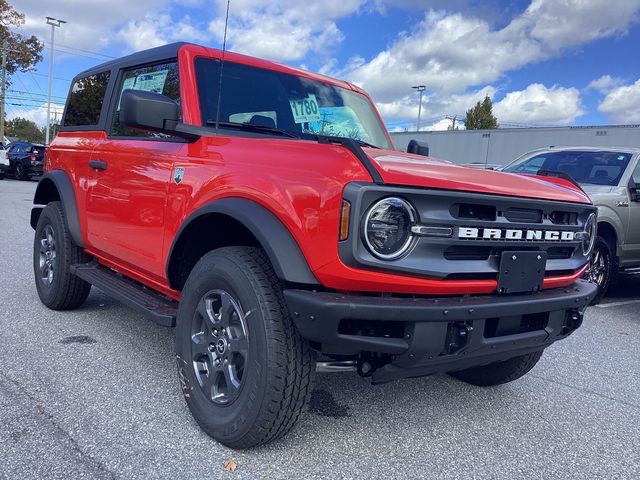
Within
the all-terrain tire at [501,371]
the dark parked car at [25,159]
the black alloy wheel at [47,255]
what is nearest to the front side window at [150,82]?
the black alloy wheel at [47,255]

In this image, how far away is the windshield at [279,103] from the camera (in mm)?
3292

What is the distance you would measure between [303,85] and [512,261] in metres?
1.91

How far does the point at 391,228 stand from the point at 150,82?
228 centimetres

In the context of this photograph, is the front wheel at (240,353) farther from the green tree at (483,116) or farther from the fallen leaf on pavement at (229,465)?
the green tree at (483,116)

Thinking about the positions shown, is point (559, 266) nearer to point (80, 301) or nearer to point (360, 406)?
point (360, 406)

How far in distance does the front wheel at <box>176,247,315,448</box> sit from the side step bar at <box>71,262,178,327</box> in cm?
23

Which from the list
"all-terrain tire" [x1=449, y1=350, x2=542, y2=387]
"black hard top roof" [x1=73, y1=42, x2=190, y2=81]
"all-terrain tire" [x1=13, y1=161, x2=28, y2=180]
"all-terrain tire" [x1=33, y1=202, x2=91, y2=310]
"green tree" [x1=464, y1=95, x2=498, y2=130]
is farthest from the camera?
"green tree" [x1=464, y1=95, x2=498, y2=130]

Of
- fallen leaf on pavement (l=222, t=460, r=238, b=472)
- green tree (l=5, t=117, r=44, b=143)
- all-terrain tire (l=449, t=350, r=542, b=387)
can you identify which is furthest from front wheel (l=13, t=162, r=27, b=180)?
green tree (l=5, t=117, r=44, b=143)

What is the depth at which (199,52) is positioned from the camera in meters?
3.42

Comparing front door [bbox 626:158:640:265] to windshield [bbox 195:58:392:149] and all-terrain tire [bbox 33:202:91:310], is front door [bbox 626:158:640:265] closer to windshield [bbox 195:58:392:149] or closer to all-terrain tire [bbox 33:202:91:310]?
windshield [bbox 195:58:392:149]

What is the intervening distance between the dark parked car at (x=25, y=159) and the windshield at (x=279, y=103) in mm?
22836

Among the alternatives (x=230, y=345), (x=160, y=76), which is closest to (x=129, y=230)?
(x=160, y=76)

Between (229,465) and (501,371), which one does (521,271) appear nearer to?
(501,371)

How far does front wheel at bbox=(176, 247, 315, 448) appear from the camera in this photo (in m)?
2.36
